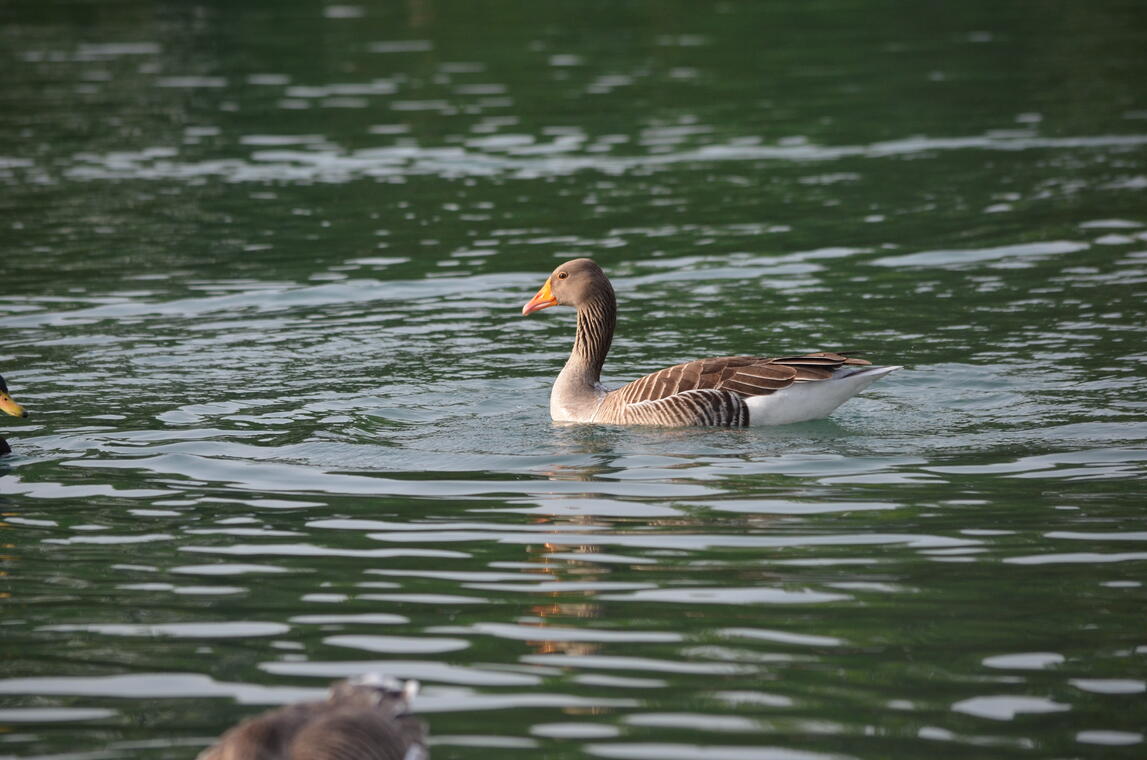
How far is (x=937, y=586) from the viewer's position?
380 inches

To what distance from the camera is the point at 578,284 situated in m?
14.9

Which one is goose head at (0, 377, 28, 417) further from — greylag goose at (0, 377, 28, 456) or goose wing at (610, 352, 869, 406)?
goose wing at (610, 352, 869, 406)

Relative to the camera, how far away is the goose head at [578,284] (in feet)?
48.9

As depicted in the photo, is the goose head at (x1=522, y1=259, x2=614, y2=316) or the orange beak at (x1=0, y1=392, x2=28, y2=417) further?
the goose head at (x1=522, y1=259, x2=614, y2=316)

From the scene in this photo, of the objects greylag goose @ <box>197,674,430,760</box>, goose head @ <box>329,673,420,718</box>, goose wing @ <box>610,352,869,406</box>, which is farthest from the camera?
goose wing @ <box>610,352,869,406</box>

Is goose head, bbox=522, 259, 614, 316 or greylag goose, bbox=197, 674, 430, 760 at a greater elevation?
goose head, bbox=522, 259, 614, 316

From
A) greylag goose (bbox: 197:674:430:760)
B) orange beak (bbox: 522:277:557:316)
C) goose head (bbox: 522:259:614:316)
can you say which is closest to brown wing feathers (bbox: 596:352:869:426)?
goose head (bbox: 522:259:614:316)

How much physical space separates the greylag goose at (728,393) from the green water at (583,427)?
11.4 inches

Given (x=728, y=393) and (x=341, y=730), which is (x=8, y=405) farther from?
(x=341, y=730)

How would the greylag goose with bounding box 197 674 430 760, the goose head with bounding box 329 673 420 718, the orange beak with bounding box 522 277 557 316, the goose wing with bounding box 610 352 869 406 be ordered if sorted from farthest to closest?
the orange beak with bounding box 522 277 557 316 → the goose wing with bounding box 610 352 869 406 → the goose head with bounding box 329 673 420 718 → the greylag goose with bounding box 197 674 430 760

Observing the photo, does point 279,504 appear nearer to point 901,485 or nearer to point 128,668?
point 128,668

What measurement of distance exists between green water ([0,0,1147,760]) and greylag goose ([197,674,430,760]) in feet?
2.09

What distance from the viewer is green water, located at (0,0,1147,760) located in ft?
27.6

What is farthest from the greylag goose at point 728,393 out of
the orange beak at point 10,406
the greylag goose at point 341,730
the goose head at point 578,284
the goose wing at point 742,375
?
the greylag goose at point 341,730
